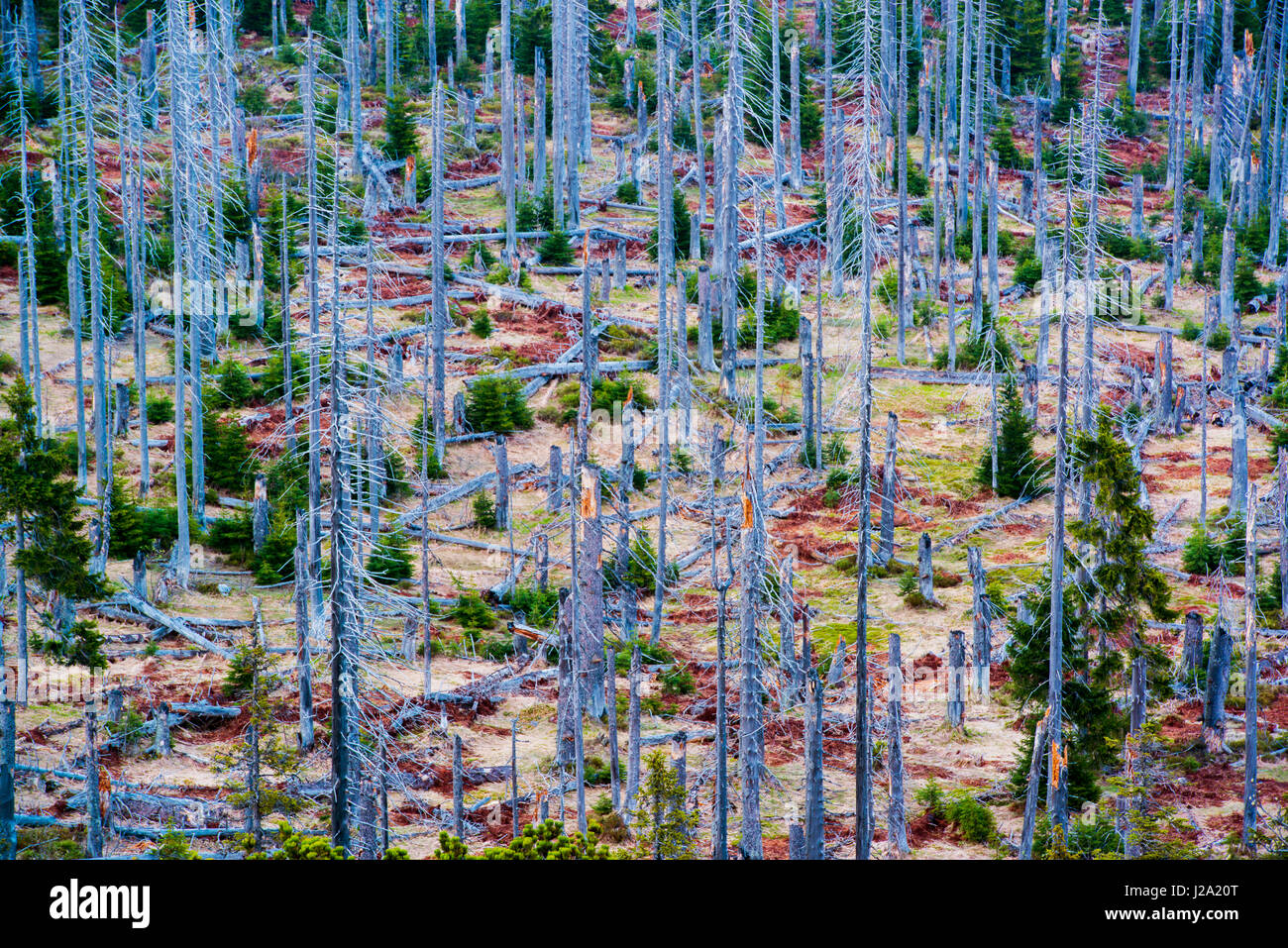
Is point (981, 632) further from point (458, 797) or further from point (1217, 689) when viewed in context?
point (458, 797)

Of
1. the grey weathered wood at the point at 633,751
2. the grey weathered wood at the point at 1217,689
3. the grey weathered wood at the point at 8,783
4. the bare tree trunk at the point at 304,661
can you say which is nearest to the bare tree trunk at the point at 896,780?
the grey weathered wood at the point at 633,751

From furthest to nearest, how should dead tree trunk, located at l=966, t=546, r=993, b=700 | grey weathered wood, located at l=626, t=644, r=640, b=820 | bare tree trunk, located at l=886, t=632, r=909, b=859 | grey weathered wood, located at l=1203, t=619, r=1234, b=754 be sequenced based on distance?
dead tree trunk, located at l=966, t=546, r=993, b=700 < grey weathered wood, located at l=1203, t=619, r=1234, b=754 < grey weathered wood, located at l=626, t=644, r=640, b=820 < bare tree trunk, located at l=886, t=632, r=909, b=859

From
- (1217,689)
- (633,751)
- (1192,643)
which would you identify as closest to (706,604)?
(633,751)

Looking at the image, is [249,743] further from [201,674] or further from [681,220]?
[681,220]

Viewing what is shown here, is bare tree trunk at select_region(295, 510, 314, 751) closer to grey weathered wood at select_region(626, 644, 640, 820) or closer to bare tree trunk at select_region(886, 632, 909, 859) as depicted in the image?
grey weathered wood at select_region(626, 644, 640, 820)

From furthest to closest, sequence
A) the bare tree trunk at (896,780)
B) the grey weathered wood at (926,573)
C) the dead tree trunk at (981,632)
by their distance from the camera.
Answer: the grey weathered wood at (926,573) → the dead tree trunk at (981,632) → the bare tree trunk at (896,780)

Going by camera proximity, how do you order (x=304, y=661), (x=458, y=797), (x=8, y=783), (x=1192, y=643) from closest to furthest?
(x=8, y=783), (x=458, y=797), (x=304, y=661), (x=1192, y=643)

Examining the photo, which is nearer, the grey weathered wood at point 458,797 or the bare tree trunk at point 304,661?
the grey weathered wood at point 458,797

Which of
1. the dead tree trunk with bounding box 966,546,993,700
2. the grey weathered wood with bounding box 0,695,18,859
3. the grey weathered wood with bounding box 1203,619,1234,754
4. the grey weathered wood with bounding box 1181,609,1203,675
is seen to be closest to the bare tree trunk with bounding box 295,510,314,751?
the grey weathered wood with bounding box 0,695,18,859

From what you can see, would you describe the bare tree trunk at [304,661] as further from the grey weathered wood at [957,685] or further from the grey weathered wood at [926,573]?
the grey weathered wood at [926,573]

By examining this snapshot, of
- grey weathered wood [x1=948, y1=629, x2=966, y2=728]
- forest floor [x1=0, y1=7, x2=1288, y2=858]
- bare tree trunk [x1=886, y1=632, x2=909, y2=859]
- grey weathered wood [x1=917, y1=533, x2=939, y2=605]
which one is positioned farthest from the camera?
grey weathered wood [x1=917, y1=533, x2=939, y2=605]

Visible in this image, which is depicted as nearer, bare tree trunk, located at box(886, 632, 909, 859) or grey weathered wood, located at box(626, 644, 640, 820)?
bare tree trunk, located at box(886, 632, 909, 859)
